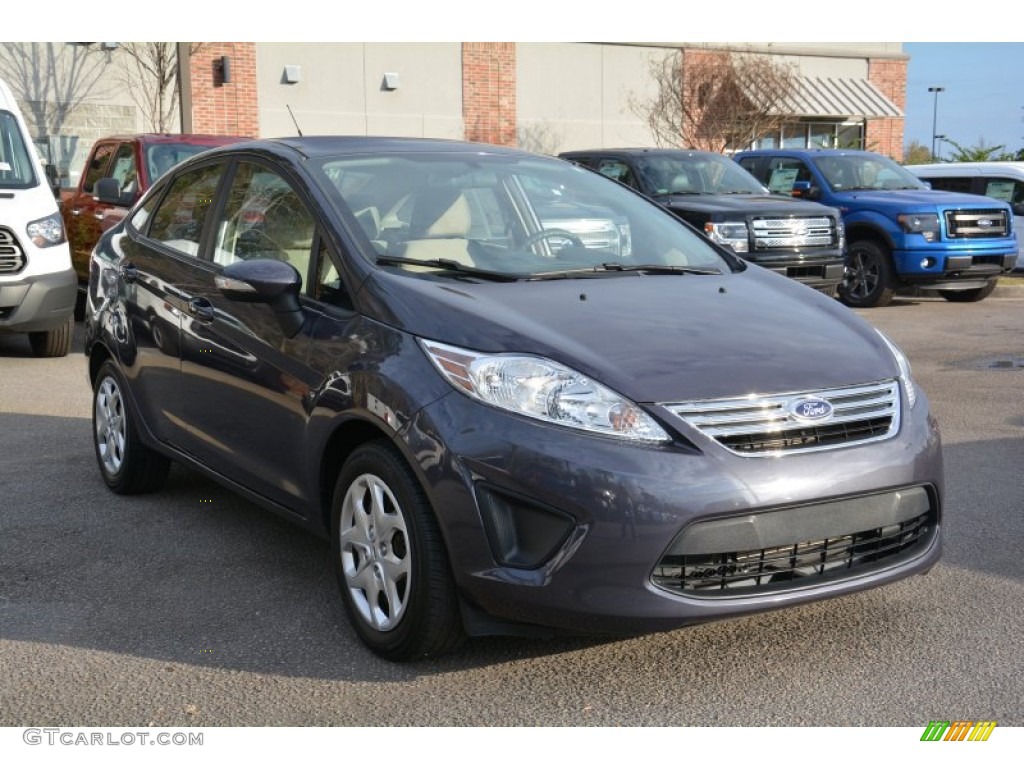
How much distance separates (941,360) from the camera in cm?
1014

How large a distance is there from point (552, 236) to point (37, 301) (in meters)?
6.46

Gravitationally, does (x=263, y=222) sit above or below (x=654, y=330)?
above

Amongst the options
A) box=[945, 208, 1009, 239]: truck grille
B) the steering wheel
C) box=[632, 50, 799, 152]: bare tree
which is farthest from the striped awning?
the steering wheel

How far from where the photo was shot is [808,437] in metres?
3.62

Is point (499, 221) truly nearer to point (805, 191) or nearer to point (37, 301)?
point (37, 301)

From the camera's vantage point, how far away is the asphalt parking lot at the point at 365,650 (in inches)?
140

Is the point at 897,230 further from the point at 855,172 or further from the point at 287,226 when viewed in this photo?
the point at 287,226

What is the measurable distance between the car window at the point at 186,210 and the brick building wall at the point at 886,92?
2937 centimetres

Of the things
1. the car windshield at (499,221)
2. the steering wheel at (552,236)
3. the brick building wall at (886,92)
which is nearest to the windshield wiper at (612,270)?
the car windshield at (499,221)

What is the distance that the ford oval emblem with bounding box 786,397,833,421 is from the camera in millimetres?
3619

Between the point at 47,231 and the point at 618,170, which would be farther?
the point at 618,170

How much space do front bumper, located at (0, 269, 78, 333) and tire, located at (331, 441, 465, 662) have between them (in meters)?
6.66

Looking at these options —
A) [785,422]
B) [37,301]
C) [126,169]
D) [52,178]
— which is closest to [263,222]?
[785,422]

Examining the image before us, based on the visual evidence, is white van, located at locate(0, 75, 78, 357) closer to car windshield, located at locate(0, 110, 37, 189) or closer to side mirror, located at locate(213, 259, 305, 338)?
car windshield, located at locate(0, 110, 37, 189)
